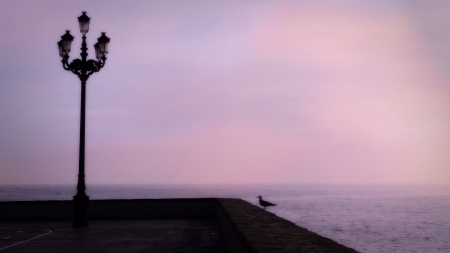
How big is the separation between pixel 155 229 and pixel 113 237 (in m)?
2.47

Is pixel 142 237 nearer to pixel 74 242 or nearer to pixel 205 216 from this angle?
pixel 74 242

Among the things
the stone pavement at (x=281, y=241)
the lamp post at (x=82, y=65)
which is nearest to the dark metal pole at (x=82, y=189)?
the lamp post at (x=82, y=65)

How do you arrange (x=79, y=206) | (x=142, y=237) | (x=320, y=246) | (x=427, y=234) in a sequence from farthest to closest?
(x=427, y=234), (x=79, y=206), (x=142, y=237), (x=320, y=246)

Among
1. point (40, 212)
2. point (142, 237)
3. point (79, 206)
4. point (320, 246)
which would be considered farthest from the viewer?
point (40, 212)

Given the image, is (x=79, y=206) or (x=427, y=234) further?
(x=427, y=234)

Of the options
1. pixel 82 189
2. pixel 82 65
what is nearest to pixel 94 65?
pixel 82 65

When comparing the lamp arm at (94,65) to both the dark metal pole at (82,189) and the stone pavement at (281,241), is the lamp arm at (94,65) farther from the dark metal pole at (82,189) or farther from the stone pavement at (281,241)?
the stone pavement at (281,241)

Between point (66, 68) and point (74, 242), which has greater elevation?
point (66, 68)

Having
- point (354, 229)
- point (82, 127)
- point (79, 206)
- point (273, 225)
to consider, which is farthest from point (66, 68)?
point (354, 229)

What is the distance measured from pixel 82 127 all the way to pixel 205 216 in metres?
6.64

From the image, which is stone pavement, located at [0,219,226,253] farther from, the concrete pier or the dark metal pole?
the dark metal pole

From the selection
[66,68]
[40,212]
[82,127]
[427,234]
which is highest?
[66,68]

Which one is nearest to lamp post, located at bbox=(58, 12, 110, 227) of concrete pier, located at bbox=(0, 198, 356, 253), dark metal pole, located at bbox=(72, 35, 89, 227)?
dark metal pole, located at bbox=(72, 35, 89, 227)

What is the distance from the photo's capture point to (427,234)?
78875 millimetres
